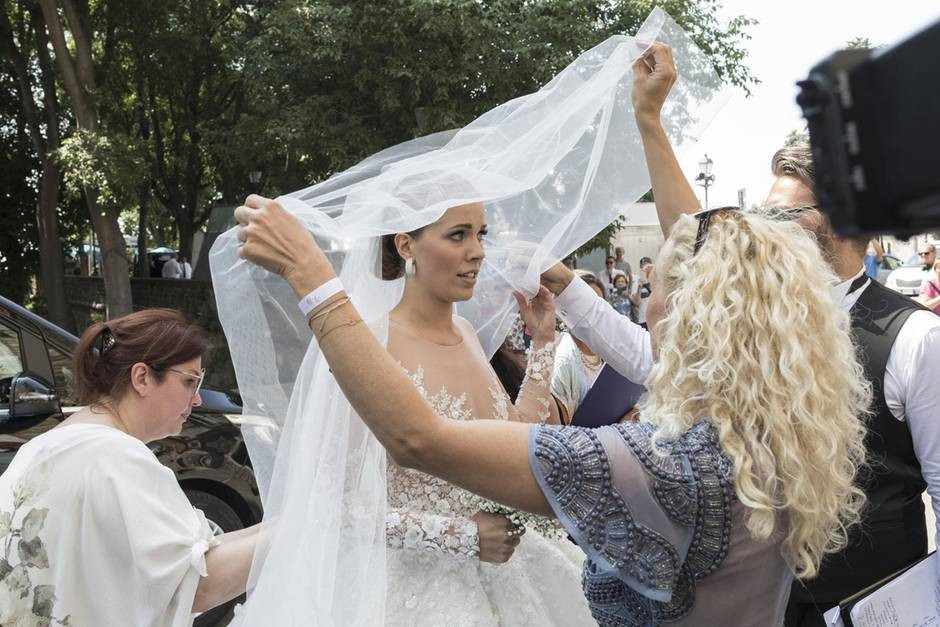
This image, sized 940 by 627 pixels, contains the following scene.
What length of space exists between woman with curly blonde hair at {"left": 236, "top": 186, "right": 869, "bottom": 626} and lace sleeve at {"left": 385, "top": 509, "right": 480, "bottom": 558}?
1.99 ft

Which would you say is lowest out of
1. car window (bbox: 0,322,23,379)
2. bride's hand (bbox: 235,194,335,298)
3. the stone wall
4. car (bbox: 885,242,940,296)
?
car (bbox: 885,242,940,296)

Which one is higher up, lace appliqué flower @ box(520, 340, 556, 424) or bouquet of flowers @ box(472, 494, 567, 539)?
lace appliqué flower @ box(520, 340, 556, 424)

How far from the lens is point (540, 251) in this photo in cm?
271

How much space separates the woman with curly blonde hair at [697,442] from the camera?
58.7 inches

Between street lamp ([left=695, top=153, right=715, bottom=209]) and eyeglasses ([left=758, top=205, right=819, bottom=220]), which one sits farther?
street lamp ([left=695, top=153, right=715, bottom=209])

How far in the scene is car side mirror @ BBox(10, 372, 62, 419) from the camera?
4191 mm

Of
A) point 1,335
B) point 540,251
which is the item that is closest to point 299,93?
point 1,335

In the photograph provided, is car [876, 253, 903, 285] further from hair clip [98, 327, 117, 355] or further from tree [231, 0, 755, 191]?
hair clip [98, 327, 117, 355]

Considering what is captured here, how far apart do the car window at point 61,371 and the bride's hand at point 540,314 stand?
9.19ft

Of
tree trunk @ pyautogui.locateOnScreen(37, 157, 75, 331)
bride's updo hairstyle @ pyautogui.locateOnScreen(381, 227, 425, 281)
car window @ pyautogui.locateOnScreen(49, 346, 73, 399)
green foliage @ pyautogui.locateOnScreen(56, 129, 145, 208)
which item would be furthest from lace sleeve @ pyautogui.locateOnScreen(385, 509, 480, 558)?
tree trunk @ pyautogui.locateOnScreen(37, 157, 75, 331)

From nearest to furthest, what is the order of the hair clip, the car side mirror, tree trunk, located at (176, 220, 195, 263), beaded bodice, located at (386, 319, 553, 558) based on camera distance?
beaded bodice, located at (386, 319, 553, 558) → the hair clip → the car side mirror → tree trunk, located at (176, 220, 195, 263)

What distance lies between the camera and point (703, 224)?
1.75 m

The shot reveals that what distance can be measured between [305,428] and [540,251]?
0.93 metres

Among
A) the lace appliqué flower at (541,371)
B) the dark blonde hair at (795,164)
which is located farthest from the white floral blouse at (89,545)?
the dark blonde hair at (795,164)
